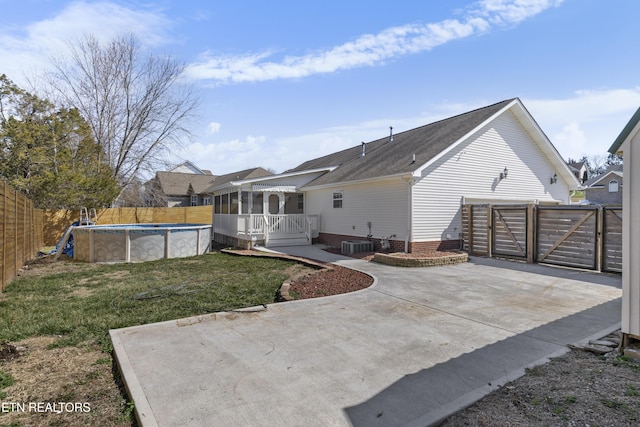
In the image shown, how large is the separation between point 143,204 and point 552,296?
85.0ft

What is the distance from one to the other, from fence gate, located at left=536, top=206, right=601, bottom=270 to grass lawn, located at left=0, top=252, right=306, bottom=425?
7615 millimetres

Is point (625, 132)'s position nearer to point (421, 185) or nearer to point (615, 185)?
point (421, 185)

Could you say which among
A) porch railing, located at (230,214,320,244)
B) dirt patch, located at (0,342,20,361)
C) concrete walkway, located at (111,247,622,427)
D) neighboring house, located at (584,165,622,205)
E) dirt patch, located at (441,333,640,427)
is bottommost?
dirt patch, located at (0,342,20,361)

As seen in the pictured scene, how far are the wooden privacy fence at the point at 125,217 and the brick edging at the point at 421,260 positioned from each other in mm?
14826

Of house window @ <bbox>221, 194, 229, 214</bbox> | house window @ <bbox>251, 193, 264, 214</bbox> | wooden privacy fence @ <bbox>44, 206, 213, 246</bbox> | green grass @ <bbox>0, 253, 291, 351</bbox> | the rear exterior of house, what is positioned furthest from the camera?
house window @ <bbox>221, 194, 229, 214</bbox>

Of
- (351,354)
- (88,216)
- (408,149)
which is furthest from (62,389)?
(88,216)

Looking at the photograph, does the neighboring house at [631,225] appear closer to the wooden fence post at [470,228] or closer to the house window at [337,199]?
the wooden fence post at [470,228]

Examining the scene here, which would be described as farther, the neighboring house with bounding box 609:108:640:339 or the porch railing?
the porch railing

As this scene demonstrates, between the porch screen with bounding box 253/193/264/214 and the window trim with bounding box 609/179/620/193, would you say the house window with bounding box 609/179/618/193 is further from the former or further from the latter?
the porch screen with bounding box 253/193/264/214

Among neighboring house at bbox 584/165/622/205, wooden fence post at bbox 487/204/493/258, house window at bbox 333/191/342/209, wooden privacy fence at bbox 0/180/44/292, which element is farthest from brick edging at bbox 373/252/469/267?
neighboring house at bbox 584/165/622/205

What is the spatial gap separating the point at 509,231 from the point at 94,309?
11.7m

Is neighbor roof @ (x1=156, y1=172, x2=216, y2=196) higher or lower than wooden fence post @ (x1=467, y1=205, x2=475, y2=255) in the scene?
higher

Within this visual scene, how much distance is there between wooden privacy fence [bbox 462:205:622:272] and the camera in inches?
365

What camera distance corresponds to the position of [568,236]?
33.1 feet
